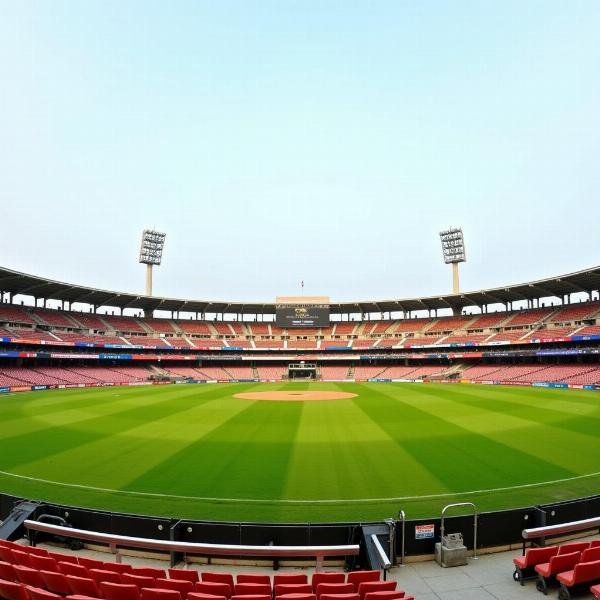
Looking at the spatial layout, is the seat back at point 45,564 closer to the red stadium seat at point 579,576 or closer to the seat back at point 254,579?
the seat back at point 254,579

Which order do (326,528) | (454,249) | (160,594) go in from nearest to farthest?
(160,594)
(326,528)
(454,249)

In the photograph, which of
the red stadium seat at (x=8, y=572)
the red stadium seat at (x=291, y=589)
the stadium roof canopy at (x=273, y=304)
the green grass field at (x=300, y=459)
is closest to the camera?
the red stadium seat at (x=291, y=589)

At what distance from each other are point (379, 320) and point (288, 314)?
65.3 feet

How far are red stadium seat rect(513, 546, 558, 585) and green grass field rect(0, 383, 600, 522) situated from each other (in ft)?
13.6

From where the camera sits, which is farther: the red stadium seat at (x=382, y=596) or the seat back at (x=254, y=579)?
the seat back at (x=254, y=579)

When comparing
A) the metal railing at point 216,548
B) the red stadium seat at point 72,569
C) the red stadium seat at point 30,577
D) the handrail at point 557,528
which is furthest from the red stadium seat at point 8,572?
the handrail at point 557,528

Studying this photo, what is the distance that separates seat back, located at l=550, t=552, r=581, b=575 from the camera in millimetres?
7156

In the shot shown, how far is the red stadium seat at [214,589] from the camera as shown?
242 inches

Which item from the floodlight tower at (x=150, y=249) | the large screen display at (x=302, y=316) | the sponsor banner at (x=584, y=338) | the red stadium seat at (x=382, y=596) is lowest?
the red stadium seat at (x=382, y=596)

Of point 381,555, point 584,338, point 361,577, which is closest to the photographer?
point 361,577

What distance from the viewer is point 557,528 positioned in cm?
860

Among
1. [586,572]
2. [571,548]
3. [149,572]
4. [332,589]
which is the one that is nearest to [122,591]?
[149,572]

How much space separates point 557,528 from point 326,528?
477 cm

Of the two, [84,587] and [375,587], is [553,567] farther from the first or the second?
[84,587]
